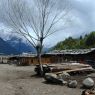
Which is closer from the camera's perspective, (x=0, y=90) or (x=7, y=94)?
(x=7, y=94)

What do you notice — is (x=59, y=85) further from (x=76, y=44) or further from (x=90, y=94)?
(x=76, y=44)

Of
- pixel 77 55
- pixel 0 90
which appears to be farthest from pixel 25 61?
pixel 0 90

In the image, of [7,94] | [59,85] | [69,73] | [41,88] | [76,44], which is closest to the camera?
[7,94]

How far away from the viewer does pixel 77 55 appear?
71.1 meters

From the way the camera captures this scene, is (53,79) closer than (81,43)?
Yes

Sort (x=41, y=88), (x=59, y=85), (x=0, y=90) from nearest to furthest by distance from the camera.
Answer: (x=0, y=90)
(x=41, y=88)
(x=59, y=85)

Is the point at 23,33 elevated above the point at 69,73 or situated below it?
above

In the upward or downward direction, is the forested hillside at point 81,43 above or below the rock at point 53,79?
above

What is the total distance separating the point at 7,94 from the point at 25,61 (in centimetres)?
5051

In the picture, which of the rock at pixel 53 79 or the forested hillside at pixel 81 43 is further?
the forested hillside at pixel 81 43

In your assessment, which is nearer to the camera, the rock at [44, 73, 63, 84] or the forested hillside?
the rock at [44, 73, 63, 84]

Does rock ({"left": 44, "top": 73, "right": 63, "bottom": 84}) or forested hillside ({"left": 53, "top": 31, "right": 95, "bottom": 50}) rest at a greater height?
forested hillside ({"left": 53, "top": 31, "right": 95, "bottom": 50})

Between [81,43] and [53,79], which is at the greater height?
[81,43]

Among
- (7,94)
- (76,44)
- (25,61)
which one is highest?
(76,44)
